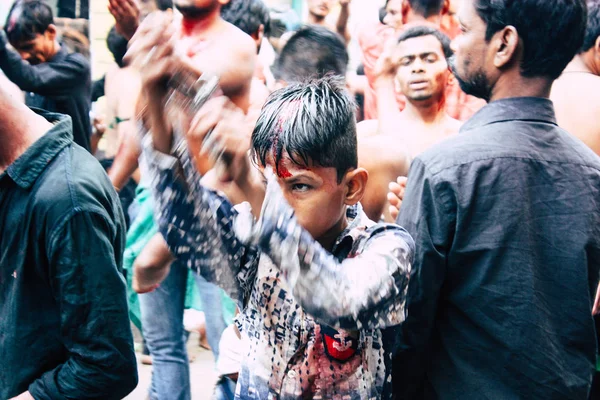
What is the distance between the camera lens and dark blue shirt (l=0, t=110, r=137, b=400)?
1.83 meters

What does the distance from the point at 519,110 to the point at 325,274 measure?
952mm

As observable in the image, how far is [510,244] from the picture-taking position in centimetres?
185

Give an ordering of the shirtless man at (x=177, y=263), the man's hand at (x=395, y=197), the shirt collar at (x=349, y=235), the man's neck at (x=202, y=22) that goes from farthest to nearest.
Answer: the man's neck at (x=202, y=22), the shirtless man at (x=177, y=263), the man's hand at (x=395, y=197), the shirt collar at (x=349, y=235)

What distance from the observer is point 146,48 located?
1337mm

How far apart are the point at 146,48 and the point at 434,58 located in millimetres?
2691

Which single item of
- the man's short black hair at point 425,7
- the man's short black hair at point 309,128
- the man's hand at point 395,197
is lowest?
the man's hand at point 395,197

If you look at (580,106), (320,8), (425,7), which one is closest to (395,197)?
(580,106)

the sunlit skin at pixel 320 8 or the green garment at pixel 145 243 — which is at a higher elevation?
the sunlit skin at pixel 320 8

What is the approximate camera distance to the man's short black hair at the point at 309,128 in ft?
5.09

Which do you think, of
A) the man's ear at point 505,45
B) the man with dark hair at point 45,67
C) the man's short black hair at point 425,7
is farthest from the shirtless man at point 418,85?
the man with dark hair at point 45,67

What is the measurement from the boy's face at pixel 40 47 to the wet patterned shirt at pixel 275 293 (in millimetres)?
3652

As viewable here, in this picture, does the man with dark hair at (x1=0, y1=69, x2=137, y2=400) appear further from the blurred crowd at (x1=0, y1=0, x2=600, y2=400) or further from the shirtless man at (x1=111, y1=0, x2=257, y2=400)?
the shirtless man at (x1=111, y1=0, x2=257, y2=400)

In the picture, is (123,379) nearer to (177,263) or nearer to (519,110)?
(519,110)

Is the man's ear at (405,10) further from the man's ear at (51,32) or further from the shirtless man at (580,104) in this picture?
the man's ear at (51,32)
